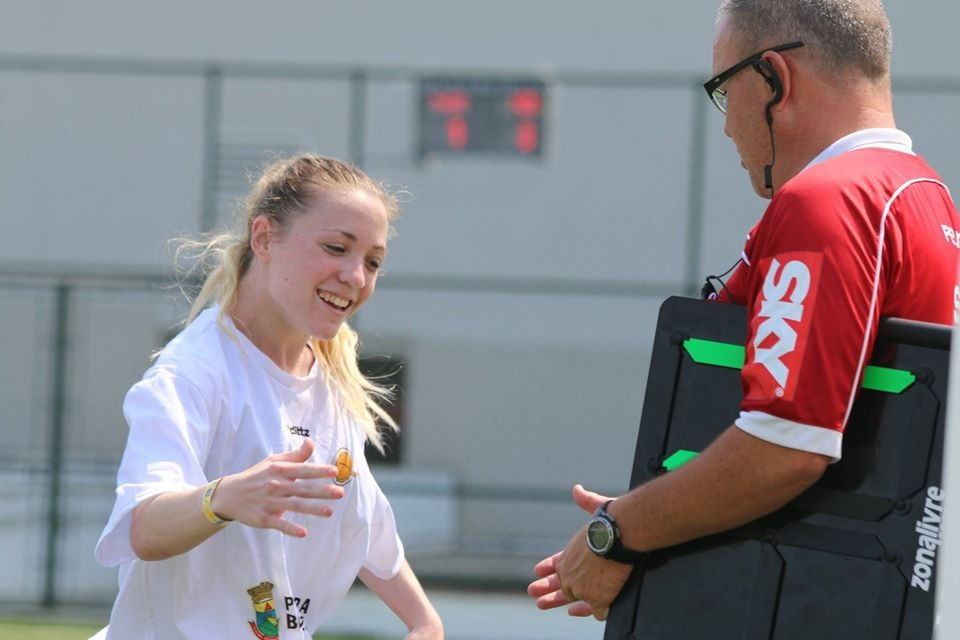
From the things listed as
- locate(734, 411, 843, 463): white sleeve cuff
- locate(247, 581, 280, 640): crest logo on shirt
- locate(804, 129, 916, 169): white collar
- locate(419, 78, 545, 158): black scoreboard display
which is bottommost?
locate(247, 581, 280, 640): crest logo on shirt

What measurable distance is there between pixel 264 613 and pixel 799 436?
3.86 feet

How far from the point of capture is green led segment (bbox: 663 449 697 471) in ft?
8.13

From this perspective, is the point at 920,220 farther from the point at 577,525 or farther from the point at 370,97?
the point at 370,97

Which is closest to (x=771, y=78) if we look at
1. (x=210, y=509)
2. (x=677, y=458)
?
(x=677, y=458)

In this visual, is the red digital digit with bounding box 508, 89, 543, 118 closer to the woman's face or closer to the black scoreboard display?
the black scoreboard display

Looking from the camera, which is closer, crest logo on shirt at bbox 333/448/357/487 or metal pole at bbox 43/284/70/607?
crest logo on shirt at bbox 333/448/357/487

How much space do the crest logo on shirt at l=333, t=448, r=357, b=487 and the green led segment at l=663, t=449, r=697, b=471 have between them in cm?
81

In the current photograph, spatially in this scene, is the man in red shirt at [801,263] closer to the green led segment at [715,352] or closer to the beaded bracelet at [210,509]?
the green led segment at [715,352]

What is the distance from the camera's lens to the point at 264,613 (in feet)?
9.25

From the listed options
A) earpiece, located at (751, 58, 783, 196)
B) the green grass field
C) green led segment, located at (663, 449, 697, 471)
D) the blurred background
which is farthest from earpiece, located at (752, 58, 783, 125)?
the blurred background

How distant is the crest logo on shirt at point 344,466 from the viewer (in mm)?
2992

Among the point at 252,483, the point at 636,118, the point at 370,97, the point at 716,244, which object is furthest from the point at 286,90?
the point at 252,483

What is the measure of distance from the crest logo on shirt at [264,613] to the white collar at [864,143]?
1.36 m

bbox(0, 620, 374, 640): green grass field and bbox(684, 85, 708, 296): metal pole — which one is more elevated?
bbox(684, 85, 708, 296): metal pole
